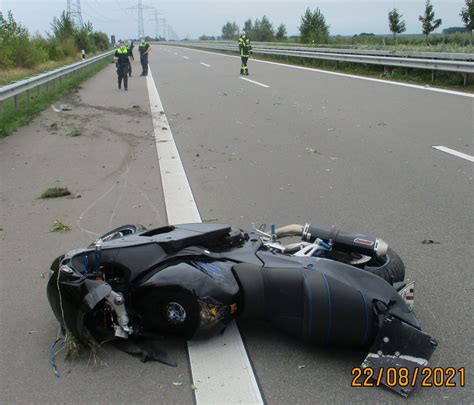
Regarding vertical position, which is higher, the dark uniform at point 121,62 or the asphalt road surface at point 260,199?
the dark uniform at point 121,62

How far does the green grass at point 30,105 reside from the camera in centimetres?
1086

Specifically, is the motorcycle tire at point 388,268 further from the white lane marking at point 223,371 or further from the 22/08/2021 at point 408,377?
the white lane marking at point 223,371

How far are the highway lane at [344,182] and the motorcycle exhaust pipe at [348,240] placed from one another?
1.61 ft

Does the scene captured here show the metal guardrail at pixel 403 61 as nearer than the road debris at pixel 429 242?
No

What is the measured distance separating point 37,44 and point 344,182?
94.8 ft

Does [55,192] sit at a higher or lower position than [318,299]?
lower

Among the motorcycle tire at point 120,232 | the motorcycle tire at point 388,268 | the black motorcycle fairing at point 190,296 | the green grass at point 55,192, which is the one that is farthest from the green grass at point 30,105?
the motorcycle tire at point 388,268

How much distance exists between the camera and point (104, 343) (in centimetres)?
310

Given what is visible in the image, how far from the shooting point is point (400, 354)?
2688 mm

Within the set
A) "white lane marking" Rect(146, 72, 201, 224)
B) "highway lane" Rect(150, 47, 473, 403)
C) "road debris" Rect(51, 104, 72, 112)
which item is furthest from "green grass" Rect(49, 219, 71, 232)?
"road debris" Rect(51, 104, 72, 112)

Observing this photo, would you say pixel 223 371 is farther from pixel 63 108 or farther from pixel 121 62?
pixel 121 62

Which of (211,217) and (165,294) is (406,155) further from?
(165,294)

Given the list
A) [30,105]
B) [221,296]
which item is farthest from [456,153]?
[30,105]

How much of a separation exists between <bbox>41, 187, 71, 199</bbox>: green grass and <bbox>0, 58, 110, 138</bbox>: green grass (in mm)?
4277
